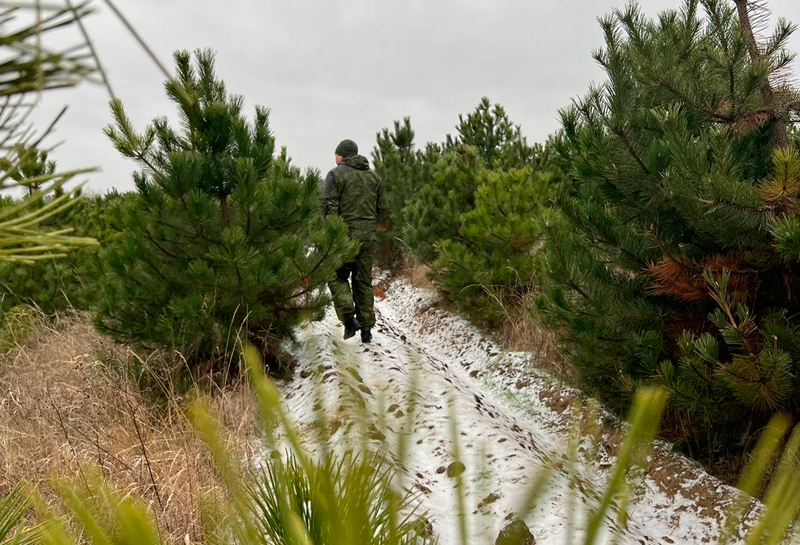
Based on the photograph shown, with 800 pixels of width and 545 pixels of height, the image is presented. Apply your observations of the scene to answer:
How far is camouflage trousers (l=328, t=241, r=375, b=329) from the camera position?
22.9 feet

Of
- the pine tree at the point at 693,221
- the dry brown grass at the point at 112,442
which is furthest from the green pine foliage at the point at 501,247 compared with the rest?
the dry brown grass at the point at 112,442

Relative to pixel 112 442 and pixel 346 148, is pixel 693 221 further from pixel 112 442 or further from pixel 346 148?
pixel 346 148

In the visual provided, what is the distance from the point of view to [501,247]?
8.24 m

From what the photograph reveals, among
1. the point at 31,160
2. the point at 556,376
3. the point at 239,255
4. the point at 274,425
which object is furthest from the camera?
the point at 556,376

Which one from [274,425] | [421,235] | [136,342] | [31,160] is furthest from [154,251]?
[421,235]

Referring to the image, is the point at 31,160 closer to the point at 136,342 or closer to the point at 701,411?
the point at 701,411

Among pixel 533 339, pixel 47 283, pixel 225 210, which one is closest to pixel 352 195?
pixel 225 210

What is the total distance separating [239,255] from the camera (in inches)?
186

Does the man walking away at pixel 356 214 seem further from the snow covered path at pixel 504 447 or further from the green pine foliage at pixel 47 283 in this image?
the green pine foliage at pixel 47 283

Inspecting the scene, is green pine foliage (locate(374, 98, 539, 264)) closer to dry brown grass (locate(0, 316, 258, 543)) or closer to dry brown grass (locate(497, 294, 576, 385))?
dry brown grass (locate(497, 294, 576, 385))

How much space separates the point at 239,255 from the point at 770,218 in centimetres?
363

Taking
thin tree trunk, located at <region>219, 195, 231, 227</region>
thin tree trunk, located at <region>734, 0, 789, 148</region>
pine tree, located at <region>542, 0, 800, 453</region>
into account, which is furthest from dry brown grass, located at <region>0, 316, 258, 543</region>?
thin tree trunk, located at <region>734, 0, 789, 148</region>

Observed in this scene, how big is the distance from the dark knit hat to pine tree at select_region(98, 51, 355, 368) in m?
1.84

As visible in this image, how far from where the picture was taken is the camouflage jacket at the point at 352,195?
7.17 metres
